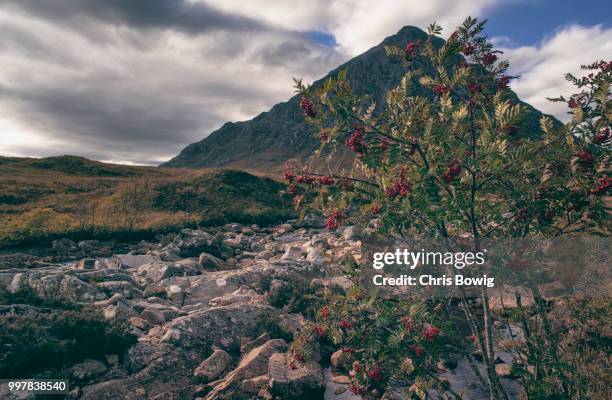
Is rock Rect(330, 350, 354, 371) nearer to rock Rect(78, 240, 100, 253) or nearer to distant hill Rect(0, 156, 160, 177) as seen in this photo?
rock Rect(78, 240, 100, 253)

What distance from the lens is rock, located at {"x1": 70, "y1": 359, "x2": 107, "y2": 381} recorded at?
623 cm

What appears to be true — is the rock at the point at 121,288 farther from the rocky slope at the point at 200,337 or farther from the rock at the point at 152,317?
the rock at the point at 152,317

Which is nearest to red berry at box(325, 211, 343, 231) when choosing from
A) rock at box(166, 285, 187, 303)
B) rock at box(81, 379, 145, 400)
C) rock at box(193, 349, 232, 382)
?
rock at box(193, 349, 232, 382)

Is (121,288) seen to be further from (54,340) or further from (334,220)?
(334,220)

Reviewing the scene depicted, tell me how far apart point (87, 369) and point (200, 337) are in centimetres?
202

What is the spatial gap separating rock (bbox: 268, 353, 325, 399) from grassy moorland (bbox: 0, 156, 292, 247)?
573 inches

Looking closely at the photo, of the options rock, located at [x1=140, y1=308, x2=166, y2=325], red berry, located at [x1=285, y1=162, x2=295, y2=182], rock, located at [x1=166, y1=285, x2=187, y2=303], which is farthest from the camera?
rock, located at [x1=166, y1=285, x2=187, y2=303]

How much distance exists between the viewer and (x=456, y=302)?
31.2 feet

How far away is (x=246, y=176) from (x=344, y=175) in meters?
42.7

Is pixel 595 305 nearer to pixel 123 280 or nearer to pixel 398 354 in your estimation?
pixel 398 354

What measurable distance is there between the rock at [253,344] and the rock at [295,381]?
4.06 feet

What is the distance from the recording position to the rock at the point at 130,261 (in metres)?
15.6

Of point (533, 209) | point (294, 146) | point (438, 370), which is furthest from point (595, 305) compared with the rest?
point (294, 146)

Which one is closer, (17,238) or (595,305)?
(595,305)
